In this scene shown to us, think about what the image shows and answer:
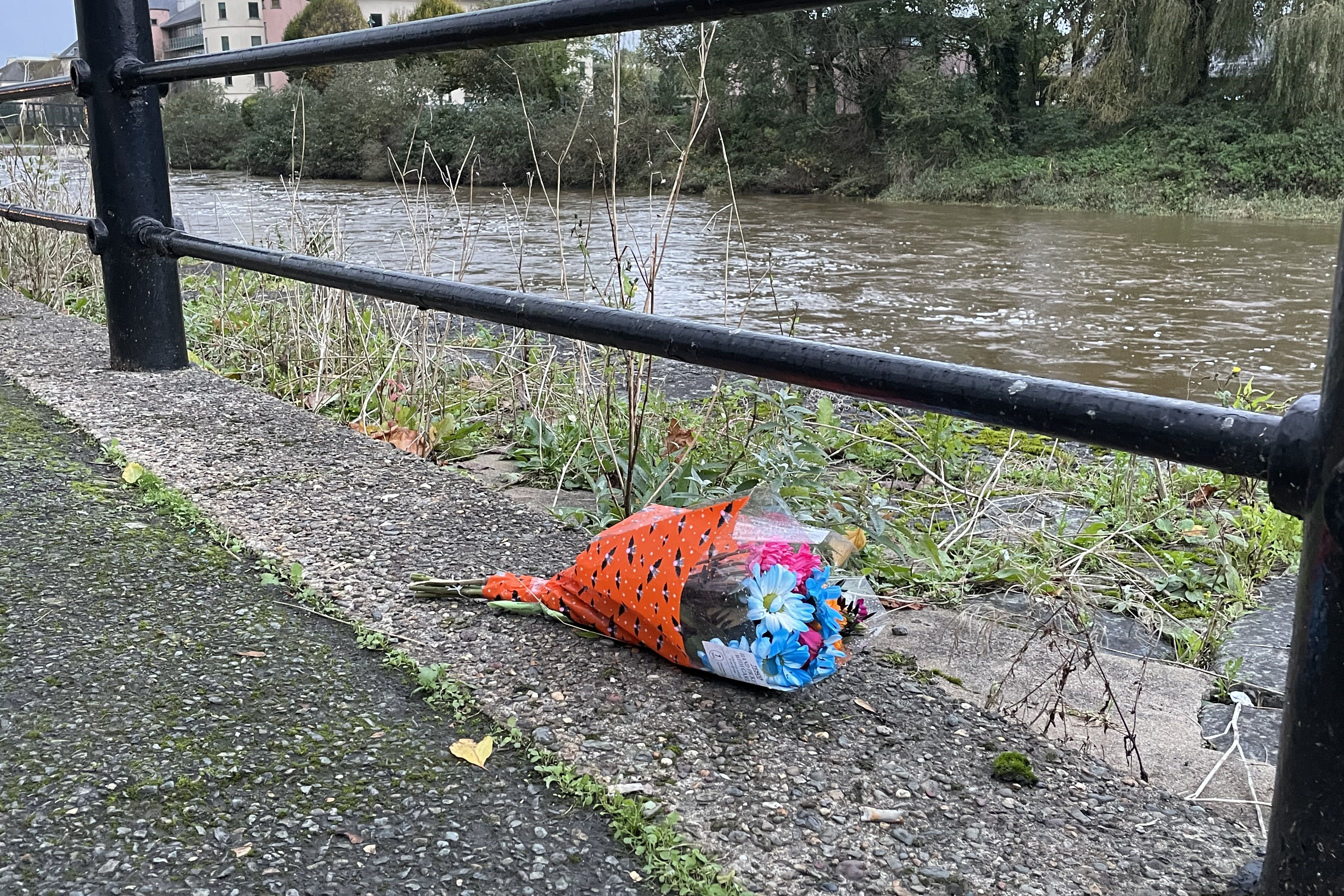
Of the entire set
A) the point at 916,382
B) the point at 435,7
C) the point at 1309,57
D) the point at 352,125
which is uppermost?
the point at 435,7

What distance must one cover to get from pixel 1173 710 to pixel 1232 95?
25824 millimetres

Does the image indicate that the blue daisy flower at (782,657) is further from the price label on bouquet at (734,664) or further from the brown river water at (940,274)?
the brown river water at (940,274)

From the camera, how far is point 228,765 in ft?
3.18

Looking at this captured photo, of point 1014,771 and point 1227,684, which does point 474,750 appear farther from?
point 1227,684

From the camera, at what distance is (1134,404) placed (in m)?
0.79

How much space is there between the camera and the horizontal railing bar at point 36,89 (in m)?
2.69

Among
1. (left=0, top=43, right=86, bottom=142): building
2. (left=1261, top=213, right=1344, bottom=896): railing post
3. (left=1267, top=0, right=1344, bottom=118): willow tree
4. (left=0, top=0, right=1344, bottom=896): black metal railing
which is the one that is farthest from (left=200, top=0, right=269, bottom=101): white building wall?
(left=1261, top=213, right=1344, bottom=896): railing post

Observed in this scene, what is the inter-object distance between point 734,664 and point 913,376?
36cm

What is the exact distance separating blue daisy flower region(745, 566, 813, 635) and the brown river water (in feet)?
4.36

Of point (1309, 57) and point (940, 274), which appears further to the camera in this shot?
point (1309, 57)

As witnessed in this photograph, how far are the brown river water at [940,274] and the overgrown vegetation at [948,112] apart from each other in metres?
4.19

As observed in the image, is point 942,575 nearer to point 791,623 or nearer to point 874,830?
point 791,623

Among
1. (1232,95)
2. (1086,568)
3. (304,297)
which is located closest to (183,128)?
(1232,95)

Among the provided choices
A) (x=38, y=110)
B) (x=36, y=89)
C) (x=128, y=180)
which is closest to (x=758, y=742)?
(x=128, y=180)
